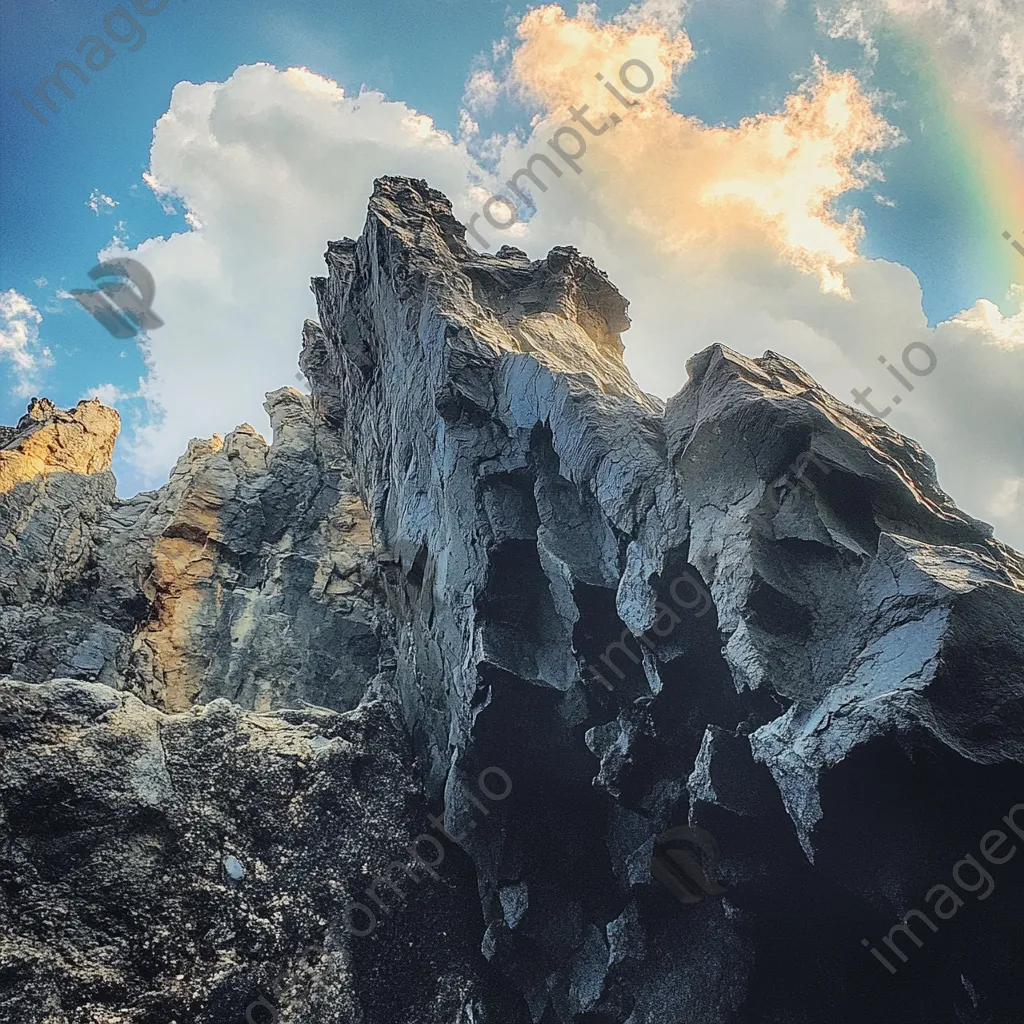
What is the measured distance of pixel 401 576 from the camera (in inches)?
921

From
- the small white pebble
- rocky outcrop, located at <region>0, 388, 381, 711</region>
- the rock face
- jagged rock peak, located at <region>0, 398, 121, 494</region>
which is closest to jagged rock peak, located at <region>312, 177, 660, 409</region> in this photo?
the rock face

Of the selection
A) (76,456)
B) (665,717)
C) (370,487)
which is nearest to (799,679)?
(665,717)

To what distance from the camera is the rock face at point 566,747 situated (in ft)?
33.9

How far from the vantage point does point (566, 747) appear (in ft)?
54.5

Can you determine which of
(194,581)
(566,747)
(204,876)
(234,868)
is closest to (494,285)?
(194,581)

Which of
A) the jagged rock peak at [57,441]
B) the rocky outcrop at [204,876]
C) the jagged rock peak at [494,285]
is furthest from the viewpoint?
the jagged rock peak at [57,441]

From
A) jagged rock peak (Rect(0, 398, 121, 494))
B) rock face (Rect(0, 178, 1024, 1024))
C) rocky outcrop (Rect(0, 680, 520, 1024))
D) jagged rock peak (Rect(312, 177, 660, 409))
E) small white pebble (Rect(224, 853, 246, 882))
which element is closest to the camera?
rock face (Rect(0, 178, 1024, 1024))

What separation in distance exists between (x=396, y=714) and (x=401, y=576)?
17.1 feet

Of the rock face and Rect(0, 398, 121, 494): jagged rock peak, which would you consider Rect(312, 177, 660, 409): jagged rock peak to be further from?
Rect(0, 398, 121, 494): jagged rock peak

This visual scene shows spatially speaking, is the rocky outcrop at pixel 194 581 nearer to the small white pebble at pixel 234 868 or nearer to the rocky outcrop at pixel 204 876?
the rocky outcrop at pixel 204 876

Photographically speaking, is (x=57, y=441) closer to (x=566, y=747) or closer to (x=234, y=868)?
(x=234, y=868)

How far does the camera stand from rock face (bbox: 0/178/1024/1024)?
10320 millimetres

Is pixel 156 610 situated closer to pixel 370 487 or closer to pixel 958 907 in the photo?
pixel 370 487

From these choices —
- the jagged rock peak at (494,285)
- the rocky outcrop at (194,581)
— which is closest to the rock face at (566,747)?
the rocky outcrop at (194,581)
